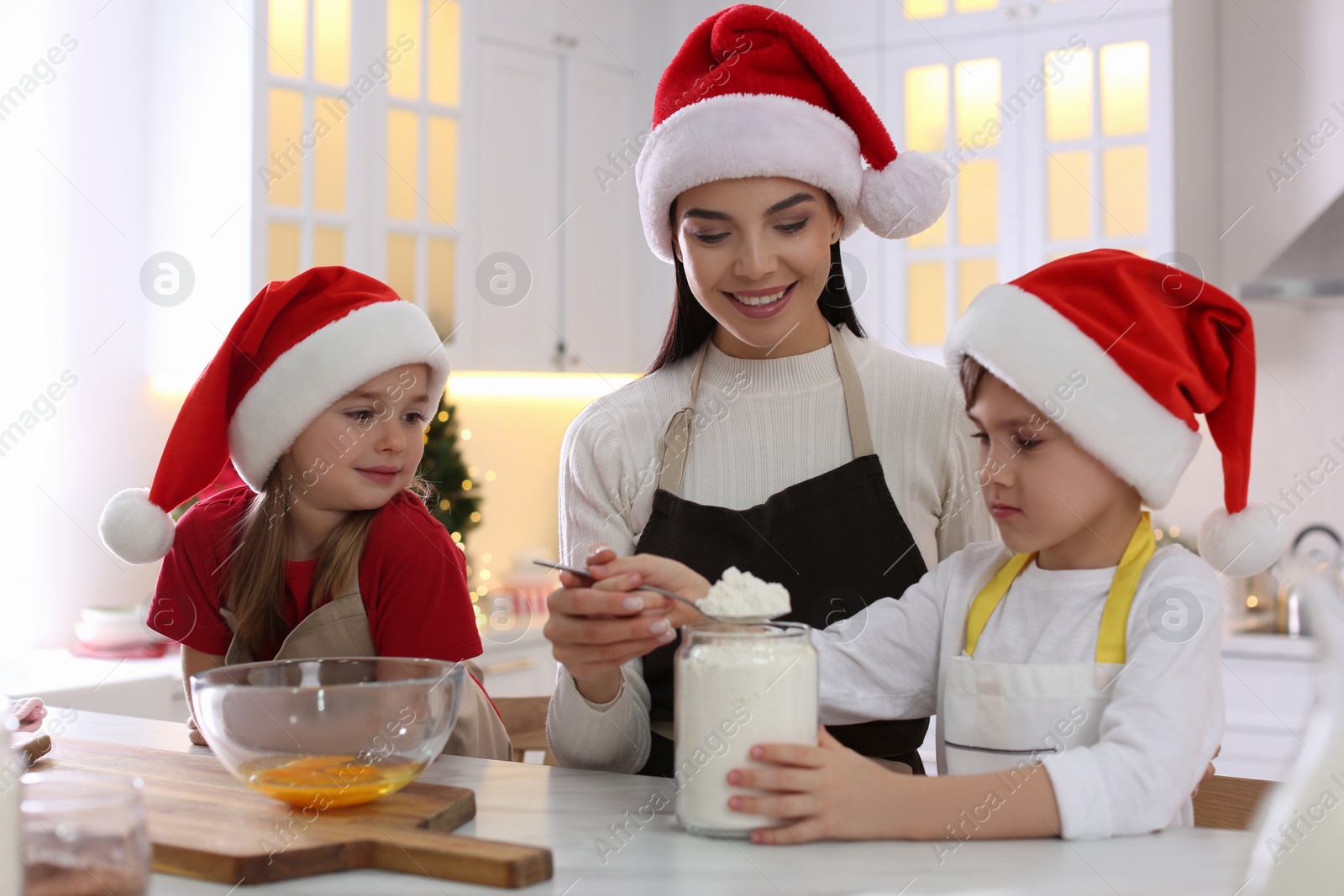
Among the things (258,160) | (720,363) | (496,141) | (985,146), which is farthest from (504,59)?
(720,363)

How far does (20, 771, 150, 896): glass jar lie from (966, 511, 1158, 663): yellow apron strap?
72cm

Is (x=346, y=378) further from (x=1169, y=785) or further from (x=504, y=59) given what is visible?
(x=504, y=59)

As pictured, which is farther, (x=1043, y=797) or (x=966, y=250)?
(x=966, y=250)

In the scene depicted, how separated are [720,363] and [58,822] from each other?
1027 millimetres

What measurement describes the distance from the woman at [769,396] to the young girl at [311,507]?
19 cm

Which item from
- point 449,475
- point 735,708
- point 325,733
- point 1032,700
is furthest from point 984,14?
point 325,733

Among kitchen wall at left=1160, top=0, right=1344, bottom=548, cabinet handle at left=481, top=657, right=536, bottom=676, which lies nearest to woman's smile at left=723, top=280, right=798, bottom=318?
cabinet handle at left=481, top=657, right=536, bottom=676

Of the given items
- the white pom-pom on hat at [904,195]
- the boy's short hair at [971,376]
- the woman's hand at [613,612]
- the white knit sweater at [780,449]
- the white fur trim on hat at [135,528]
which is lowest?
the woman's hand at [613,612]

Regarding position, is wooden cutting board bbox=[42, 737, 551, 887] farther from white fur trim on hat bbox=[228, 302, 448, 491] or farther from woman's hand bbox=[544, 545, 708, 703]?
white fur trim on hat bbox=[228, 302, 448, 491]

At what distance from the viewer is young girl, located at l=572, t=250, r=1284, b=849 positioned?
0.86m

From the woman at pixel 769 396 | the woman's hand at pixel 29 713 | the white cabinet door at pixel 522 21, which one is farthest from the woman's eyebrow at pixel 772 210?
the white cabinet door at pixel 522 21

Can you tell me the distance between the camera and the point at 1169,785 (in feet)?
2.86

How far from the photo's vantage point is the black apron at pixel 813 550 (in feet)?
4.36

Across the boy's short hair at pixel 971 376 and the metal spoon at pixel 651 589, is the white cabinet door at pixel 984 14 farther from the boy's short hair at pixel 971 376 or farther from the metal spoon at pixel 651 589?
the metal spoon at pixel 651 589
